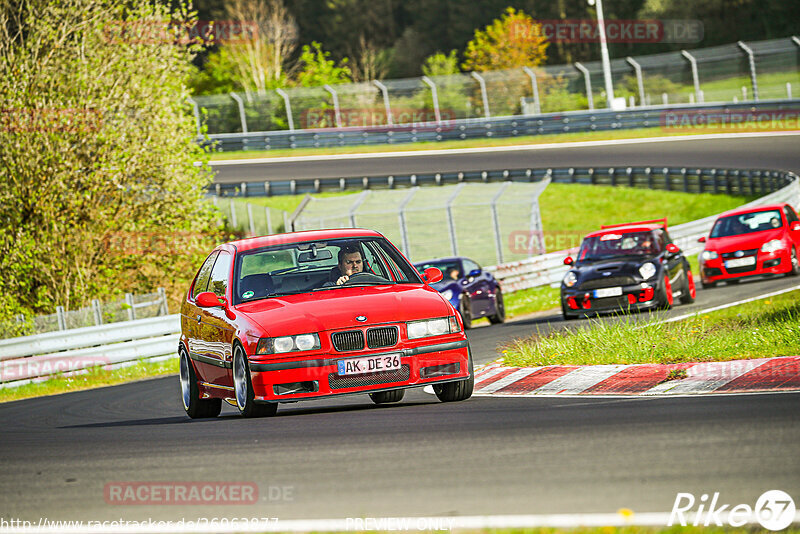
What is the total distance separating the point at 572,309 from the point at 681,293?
1935mm

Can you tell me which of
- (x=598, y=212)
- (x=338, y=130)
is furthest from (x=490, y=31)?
(x=598, y=212)

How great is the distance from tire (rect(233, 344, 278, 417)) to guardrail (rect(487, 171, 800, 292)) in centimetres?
1735

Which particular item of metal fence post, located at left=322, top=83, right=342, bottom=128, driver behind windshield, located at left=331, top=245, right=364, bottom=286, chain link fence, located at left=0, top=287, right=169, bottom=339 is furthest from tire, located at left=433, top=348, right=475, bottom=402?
metal fence post, located at left=322, top=83, right=342, bottom=128

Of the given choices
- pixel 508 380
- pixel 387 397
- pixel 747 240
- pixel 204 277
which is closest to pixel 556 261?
pixel 747 240

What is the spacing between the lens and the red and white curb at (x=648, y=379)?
885cm

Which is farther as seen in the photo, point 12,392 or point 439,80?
point 439,80

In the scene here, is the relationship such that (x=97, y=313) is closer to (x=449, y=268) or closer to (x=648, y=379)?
(x=449, y=268)

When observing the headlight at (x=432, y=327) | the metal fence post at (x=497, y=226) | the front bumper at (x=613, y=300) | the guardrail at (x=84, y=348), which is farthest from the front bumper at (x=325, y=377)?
the metal fence post at (x=497, y=226)

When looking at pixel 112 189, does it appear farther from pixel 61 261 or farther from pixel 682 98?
pixel 682 98

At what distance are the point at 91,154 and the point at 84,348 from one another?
220 inches

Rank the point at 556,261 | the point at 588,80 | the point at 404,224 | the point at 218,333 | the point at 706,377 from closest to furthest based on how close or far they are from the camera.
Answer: the point at 706,377 < the point at 218,333 < the point at 556,261 < the point at 404,224 < the point at 588,80

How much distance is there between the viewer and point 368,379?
891 centimetres

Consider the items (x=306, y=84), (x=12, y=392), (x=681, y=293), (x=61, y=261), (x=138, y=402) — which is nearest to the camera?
(x=138, y=402)

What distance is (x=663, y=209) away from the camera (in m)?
36.9
